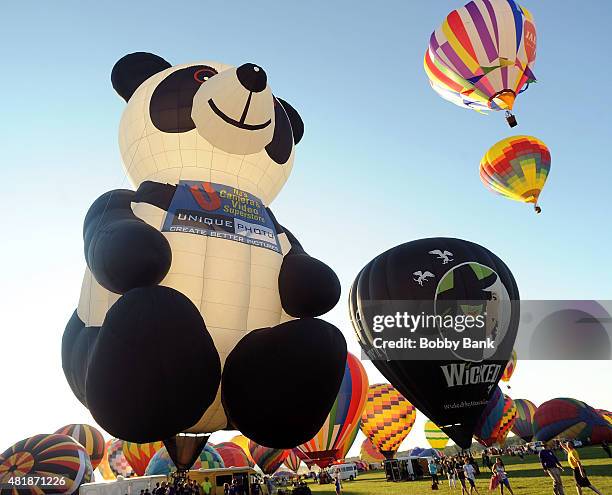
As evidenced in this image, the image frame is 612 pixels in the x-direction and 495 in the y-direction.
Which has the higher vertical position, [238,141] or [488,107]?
[488,107]

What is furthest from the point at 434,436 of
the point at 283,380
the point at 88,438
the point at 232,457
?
the point at 283,380

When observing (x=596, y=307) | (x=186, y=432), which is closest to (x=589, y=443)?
(x=596, y=307)

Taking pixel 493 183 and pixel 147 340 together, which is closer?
pixel 147 340

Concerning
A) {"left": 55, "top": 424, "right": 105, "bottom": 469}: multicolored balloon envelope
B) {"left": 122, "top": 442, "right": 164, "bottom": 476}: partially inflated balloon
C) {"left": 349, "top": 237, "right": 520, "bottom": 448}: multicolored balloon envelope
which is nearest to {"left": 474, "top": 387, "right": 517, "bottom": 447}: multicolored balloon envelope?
{"left": 349, "top": 237, "right": 520, "bottom": 448}: multicolored balloon envelope

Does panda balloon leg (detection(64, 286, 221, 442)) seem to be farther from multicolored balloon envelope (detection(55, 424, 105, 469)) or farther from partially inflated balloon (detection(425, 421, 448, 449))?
partially inflated balloon (detection(425, 421, 448, 449))

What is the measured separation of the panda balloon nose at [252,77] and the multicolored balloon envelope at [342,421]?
8634mm

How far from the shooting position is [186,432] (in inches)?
221

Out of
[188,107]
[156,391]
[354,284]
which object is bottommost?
[156,391]

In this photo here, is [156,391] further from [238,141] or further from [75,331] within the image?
[238,141]

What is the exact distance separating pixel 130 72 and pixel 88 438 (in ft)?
60.7

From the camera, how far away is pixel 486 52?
531 inches

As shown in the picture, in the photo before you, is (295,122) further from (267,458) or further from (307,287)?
(267,458)

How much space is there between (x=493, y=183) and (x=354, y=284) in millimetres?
10112

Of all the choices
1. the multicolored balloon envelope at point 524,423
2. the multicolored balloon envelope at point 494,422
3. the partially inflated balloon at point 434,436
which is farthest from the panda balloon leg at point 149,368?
the multicolored balloon envelope at point 524,423
